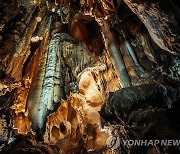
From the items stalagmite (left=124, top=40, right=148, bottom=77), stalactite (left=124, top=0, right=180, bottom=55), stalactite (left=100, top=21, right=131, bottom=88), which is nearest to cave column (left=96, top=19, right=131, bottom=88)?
stalactite (left=100, top=21, right=131, bottom=88)

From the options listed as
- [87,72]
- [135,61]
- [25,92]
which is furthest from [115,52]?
[25,92]

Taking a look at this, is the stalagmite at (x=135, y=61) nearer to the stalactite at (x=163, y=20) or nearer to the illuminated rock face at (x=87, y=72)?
the illuminated rock face at (x=87, y=72)

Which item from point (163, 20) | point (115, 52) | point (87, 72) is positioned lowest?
point (163, 20)

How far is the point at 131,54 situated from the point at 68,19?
394 centimetres

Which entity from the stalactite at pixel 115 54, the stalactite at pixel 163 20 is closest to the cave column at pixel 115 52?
the stalactite at pixel 115 54

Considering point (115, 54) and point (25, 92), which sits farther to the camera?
point (25, 92)

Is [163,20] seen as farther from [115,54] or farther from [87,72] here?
[87,72]

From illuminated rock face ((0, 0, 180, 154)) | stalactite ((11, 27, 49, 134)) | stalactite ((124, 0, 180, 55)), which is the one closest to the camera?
stalactite ((124, 0, 180, 55))

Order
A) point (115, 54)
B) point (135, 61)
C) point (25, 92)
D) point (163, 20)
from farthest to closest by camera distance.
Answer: point (25, 92)
point (115, 54)
point (135, 61)
point (163, 20)

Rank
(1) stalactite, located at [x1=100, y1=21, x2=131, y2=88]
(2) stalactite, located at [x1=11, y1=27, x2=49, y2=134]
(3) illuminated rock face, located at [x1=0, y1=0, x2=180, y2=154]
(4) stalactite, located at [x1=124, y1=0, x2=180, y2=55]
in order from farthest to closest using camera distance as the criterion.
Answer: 1. (2) stalactite, located at [x1=11, y1=27, x2=49, y2=134]
2. (1) stalactite, located at [x1=100, y1=21, x2=131, y2=88]
3. (3) illuminated rock face, located at [x1=0, y1=0, x2=180, y2=154]
4. (4) stalactite, located at [x1=124, y1=0, x2=180, y2=55]

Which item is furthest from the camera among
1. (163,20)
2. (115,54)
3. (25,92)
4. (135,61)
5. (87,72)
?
(25,92)

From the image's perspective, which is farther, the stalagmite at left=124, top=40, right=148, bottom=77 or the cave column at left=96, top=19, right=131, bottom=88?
the cave column at left=96, top=19, right=131, bottom=88

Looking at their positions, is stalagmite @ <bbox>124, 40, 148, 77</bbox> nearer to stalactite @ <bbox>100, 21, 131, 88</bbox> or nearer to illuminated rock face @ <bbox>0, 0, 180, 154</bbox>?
illuminated rock face @ <bbox>0, 0, 180, 154</bbox>

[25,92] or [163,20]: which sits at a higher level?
[25,92]
